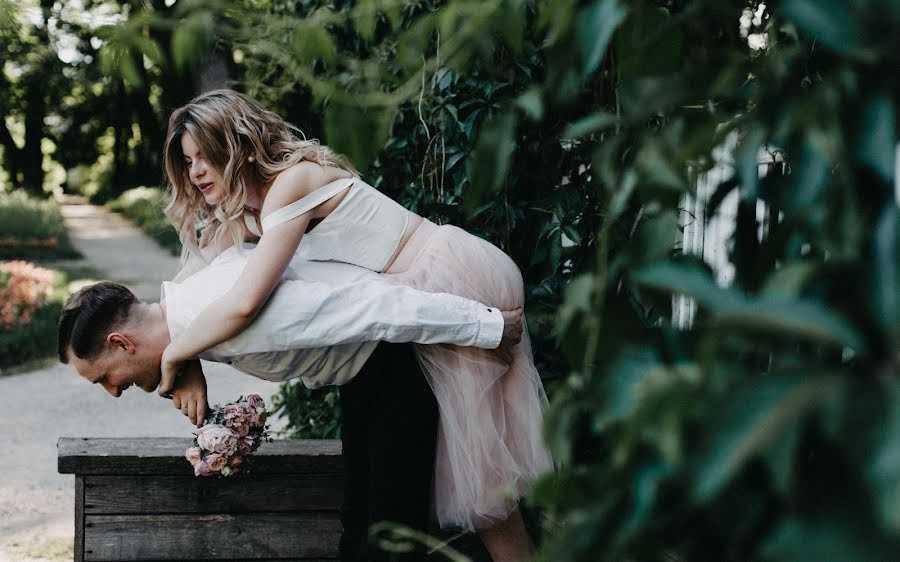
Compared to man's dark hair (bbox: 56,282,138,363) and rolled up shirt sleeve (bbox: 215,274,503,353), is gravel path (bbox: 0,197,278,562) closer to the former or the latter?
man's dark hair (bbox: 56,282,138,363)

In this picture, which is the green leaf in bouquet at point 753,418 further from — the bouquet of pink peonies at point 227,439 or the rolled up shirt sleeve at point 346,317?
the bouquet of pink peonies at point 227,439

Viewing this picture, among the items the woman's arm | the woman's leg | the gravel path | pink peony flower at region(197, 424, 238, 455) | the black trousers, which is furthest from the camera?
the gravel path

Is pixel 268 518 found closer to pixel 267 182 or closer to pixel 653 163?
pixel 267 182

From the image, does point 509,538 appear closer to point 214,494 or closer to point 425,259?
point 425,259

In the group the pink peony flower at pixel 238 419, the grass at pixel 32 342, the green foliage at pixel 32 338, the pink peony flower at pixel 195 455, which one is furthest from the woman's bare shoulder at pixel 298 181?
the green foliage at pixel 32 338

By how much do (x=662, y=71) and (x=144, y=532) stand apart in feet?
8.88

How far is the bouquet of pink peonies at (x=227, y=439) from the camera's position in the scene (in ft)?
9.37

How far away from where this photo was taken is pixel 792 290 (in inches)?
24.9

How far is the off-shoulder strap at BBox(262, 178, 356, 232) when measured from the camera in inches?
89.8

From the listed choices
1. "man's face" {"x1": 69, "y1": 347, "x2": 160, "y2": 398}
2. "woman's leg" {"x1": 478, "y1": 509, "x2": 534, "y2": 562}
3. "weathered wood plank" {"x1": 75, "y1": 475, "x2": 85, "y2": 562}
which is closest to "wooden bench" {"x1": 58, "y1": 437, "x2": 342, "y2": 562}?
"weathered wood plank" {"x1": 75, "y1": 475, "x2": 85, "y2": 562}

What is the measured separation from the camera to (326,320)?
2277mm

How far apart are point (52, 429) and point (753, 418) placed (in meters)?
6.43

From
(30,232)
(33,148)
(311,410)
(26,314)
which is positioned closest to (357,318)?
(311,410)

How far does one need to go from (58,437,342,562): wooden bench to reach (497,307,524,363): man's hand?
87 cm
